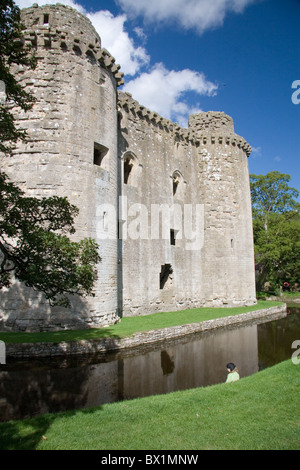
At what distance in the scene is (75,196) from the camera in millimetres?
12945

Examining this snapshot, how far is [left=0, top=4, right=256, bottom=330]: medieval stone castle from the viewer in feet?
42.0

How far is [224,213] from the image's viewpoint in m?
24.4

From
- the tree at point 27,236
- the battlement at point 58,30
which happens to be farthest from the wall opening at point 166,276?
the tree at point 27,236

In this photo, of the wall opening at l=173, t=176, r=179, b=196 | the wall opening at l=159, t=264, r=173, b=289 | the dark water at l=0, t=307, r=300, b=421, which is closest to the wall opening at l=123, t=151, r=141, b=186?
the wall opening at l=173, t=176, r=179, b=196

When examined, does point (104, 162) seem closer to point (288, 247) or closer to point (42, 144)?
point (42, 144)

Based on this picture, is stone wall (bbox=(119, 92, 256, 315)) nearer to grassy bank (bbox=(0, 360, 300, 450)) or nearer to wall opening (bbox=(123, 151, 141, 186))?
wall opening (bbox=(123, 151, 141, 186))

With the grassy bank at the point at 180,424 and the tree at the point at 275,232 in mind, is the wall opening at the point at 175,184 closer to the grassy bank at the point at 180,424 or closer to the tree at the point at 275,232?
the tree at the point at 275,232

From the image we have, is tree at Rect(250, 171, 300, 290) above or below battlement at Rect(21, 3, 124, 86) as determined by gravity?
below

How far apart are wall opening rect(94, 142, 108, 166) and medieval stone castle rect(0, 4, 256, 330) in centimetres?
6

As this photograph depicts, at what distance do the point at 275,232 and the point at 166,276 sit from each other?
16066 mm

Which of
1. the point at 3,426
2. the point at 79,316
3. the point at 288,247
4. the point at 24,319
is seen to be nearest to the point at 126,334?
the point at 79,316

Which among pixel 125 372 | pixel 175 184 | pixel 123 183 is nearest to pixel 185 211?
pixel 175 184

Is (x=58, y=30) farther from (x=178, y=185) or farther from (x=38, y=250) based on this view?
(x=178, y=185)

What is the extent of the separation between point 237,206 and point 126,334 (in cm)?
1616
